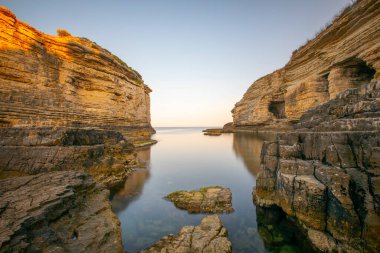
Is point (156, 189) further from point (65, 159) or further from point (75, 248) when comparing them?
point (75, 248)

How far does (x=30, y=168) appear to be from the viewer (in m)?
9.83

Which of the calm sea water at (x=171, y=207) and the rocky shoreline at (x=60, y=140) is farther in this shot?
the calm sea water at (x=171, y=207)

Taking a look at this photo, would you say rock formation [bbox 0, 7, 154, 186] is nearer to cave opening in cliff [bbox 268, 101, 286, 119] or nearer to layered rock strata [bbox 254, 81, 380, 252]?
layered rock strata [bbox 254, 81, 380, 252]

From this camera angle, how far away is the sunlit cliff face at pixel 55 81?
17.6 meters

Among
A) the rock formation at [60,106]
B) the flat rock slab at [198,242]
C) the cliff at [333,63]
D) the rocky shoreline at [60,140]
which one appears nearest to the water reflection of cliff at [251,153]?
the cliff at [333,63]

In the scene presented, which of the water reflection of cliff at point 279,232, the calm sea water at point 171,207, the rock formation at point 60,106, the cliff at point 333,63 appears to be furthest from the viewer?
the cliff at point 333,63

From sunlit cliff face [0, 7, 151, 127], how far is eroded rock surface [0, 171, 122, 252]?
16.1 metres

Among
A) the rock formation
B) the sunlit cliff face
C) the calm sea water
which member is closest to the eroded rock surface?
the calm sea water

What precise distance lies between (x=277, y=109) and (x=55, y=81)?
167ft

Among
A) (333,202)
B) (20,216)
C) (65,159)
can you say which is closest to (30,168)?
(65,159)

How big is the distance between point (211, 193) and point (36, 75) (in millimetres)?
23659

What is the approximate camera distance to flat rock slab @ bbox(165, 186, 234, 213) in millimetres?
9188

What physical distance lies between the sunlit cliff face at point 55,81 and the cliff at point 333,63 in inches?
1187

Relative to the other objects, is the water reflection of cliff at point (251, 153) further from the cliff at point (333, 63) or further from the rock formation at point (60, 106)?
the rock formation at point (60, 106)
